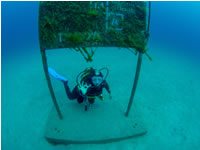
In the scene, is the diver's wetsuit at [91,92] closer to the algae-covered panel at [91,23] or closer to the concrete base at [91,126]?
the concrete base at [91,126]

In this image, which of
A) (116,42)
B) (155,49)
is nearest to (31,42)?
(155,49)

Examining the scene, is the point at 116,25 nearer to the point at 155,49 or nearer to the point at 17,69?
the point at 17,69

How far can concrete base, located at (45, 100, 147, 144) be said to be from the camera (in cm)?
612

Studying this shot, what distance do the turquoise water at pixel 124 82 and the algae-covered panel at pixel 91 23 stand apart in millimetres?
2724

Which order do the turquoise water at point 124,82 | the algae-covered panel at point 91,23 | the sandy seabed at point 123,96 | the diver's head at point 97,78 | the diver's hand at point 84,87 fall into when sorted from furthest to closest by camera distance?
1. the turquoise water at point 124,82
2. the sandy seabed at point 123,96
3. the diver's hand at point 84,87
4. the diver's head at point 97,78
5. the algae-covered panel at point 91,23

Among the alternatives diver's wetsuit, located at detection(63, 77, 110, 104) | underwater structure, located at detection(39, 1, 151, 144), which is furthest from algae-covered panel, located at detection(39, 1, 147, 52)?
diver's wetsuit, located at detection(63, 77, 110, 104)

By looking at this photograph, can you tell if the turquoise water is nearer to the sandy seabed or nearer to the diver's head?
the sandy seabed

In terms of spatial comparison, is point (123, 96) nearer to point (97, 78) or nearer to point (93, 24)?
point (97, 78)

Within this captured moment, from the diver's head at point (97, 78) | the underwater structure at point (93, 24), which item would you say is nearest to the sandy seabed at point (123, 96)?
the diver's head at point (97, 78)

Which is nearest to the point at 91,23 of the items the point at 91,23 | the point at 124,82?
the point at 91,23

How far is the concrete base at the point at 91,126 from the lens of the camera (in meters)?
6.12

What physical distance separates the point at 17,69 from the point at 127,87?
3784 millimetres

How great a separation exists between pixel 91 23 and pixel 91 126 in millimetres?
2751

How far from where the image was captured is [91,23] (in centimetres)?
443
